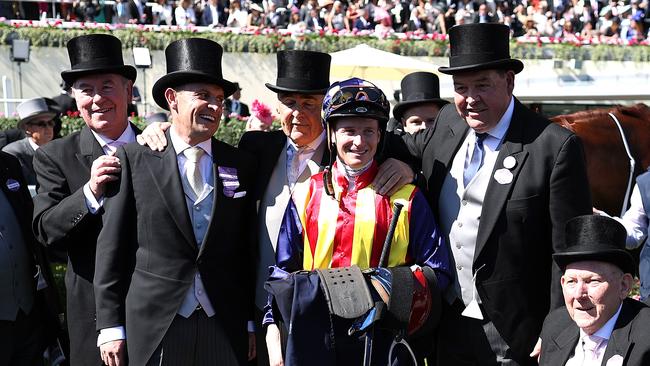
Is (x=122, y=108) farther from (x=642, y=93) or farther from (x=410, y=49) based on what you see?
(x=410, y=49)

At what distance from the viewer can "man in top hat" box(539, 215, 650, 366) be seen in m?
3.71

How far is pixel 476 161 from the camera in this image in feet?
13.6

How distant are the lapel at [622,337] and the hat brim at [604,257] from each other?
175 mm

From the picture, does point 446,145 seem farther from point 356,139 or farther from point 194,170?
point 194,170

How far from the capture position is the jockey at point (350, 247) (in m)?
3.63

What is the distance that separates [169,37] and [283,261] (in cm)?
1771

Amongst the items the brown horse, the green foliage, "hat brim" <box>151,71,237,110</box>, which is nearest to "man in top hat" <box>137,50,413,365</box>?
"hat brim" <box>151,71,237,110</box>

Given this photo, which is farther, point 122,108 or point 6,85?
point 6,85

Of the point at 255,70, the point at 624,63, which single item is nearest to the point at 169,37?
the point at 255,70

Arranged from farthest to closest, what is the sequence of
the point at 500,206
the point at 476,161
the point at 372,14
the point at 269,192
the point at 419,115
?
the point at 372,14 < the point at 419,115 < the point at 269,192 < the point at 476,161 < the point at 500,206

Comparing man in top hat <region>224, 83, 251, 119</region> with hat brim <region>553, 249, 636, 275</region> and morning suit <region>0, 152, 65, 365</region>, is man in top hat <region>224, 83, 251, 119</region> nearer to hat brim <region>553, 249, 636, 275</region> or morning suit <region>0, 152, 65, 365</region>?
morning suit <region>0, 152, 65, 365</region>

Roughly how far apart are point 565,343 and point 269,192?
5.09ft

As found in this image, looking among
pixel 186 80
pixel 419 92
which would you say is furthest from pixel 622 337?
pixel 419 92

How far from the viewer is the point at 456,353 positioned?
4.16 metres
